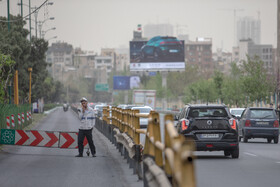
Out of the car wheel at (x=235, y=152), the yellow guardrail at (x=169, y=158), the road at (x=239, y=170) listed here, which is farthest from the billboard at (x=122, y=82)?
the yellow guardrail at (x=169, y=158)

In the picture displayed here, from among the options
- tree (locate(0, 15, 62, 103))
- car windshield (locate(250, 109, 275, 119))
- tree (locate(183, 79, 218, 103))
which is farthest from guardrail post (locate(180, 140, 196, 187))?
tree (locate(183, 79, 218, 103))

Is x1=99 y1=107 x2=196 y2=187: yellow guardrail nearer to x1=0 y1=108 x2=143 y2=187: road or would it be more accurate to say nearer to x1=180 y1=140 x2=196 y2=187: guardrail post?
x1=180 y1=140 x2=196 y2=187: guardrail post

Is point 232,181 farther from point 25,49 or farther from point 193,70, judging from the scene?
point 193,70

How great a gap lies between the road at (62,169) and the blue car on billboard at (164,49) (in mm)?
87079

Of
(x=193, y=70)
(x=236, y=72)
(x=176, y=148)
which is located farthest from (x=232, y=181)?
(x=193, y=70)

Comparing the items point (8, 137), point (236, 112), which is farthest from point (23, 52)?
point (8, 137)

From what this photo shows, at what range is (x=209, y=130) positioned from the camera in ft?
69.5

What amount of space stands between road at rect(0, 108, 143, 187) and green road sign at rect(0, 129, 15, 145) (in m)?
0.33

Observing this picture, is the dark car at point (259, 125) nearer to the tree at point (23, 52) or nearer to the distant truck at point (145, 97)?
the tree at point (23, 52)

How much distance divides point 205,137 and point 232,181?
22.0ft

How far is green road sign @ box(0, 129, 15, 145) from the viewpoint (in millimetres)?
23984

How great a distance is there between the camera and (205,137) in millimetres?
21141

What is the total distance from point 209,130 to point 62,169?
551 cm

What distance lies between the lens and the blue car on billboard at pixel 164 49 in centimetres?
11100
